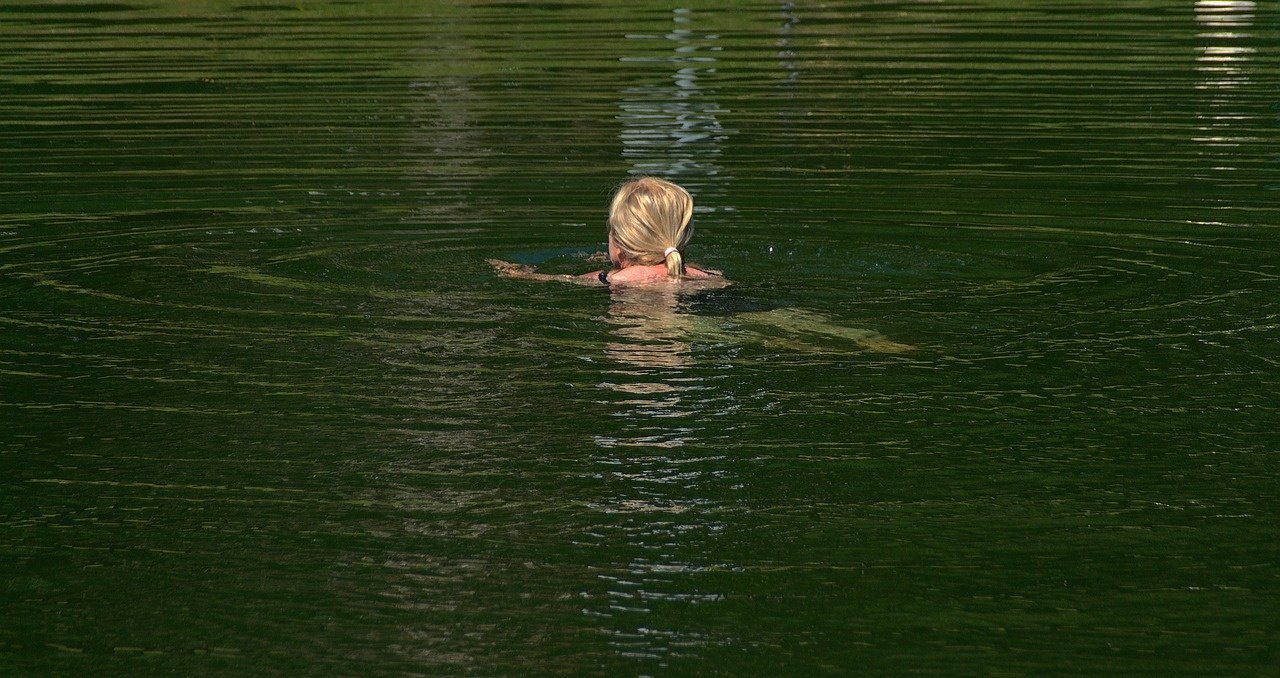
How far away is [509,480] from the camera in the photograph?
6.69 m

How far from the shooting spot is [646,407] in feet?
24.9

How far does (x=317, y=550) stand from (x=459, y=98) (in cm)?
1422

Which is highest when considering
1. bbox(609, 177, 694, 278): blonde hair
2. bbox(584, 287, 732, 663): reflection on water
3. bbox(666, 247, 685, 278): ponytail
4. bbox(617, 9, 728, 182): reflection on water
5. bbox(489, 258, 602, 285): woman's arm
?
bbox(609, 177, 694, 278): blonde hair

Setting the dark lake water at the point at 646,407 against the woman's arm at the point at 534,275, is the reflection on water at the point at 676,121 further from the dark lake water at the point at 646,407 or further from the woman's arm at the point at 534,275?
Result: the woman's arm at the point at 534,275

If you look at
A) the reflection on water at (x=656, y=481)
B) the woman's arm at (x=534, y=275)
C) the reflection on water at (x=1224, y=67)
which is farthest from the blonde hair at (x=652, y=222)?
the reflection on water at (x=1224, y=67)

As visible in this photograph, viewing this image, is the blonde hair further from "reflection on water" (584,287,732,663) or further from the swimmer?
"reflection on water" (584,287,732,663)

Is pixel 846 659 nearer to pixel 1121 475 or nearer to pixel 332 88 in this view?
pixel 1121 475

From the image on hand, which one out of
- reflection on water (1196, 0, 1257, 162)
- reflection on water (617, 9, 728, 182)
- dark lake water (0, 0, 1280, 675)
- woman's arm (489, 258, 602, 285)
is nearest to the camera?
dark lake water (0, 0, 1280, 675)

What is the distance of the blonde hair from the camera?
31.9 feet

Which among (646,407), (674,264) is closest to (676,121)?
(674,264)

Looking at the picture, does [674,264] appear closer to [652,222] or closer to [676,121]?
[652,222]

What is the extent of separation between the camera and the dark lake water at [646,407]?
5539 mm

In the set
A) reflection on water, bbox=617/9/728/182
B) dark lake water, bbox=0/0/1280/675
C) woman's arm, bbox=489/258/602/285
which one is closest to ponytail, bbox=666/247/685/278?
dark lake water, bbox=0/0/1280/675

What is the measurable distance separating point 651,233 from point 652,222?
3.4 inches
